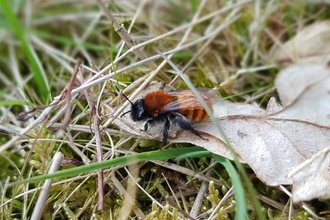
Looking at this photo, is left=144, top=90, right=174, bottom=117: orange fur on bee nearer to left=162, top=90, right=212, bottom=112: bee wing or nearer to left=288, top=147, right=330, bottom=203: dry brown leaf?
left=162, top=90, right=212, bottom=112: bee wing

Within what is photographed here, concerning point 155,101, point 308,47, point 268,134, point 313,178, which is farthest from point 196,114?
point 308,47

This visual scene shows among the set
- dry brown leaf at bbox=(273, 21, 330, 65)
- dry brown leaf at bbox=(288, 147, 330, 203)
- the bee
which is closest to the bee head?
the bee

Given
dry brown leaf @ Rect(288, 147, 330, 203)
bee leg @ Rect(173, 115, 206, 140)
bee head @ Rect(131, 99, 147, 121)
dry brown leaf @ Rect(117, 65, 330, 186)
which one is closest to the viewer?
dry brown leaf @ Rect(288, 147, 330, 203)

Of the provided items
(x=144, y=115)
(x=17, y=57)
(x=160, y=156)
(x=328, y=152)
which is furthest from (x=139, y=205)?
(x=17, y=57)

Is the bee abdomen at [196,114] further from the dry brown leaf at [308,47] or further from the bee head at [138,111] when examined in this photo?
the dry brown leaf at [308,47]

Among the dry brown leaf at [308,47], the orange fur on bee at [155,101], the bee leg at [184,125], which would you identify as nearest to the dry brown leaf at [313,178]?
the bee leg at [184,125]

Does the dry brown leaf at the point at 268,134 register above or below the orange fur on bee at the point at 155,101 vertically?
below

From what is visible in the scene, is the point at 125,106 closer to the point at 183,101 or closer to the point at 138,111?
the point at 138,111
